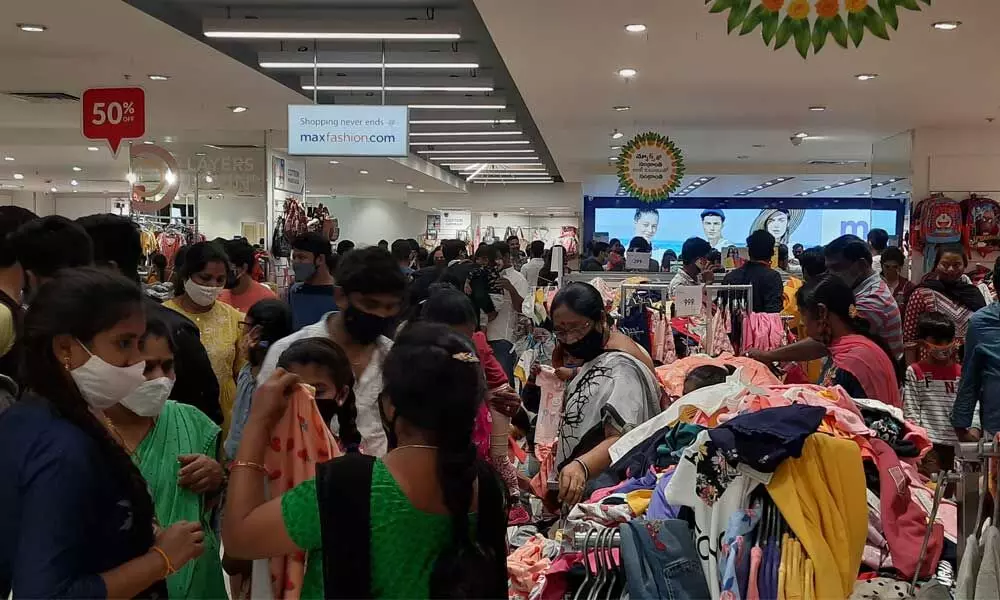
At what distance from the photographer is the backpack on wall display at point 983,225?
35.1ft

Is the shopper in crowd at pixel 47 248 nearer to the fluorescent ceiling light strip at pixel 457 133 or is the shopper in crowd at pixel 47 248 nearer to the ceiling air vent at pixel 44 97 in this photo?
the ceiling air vent at pixel 44 97

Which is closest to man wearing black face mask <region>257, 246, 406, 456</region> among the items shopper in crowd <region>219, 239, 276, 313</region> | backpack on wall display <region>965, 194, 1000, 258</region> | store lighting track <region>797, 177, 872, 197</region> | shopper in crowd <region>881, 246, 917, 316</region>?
shopper in crowd <region>219, 239, 276, 313</region>

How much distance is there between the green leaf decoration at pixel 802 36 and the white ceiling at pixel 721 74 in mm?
2079

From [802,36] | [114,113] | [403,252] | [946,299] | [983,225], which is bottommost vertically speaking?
[946,299]

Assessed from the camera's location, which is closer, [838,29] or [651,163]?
[838,29]

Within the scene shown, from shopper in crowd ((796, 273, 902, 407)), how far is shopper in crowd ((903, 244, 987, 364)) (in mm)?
2473

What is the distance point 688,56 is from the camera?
296 inches

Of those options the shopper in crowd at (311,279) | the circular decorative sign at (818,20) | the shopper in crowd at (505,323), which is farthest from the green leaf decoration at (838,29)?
the shopper in crowd at (505,323)

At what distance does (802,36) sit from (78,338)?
3191mm

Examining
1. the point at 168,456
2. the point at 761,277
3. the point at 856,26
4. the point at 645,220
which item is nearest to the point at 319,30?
the point at 761,277

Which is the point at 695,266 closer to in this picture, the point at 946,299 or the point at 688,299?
the point at 688,299

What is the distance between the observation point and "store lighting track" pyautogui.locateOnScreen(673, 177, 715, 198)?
2023cm

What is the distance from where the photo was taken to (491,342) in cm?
782

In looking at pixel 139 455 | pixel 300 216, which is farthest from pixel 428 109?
Result: pixel 139 455
